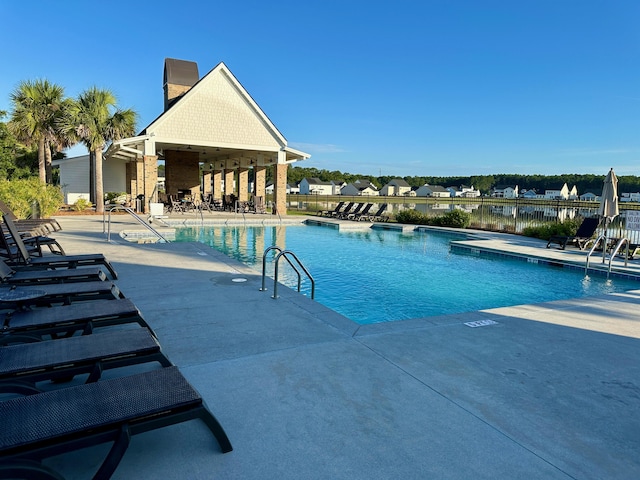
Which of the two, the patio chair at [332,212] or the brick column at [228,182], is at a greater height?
the brick column at [228,182]

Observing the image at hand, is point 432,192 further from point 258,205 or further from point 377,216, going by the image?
point 258,205

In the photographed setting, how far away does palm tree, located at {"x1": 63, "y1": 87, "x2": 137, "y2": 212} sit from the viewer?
20000 millimetres

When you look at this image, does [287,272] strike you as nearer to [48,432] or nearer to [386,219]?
[48,432]

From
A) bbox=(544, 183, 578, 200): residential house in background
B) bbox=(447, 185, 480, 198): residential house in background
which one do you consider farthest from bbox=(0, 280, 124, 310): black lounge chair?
bbox=(447, 185, 480, 198): residential house in background

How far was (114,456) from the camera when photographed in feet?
6.43

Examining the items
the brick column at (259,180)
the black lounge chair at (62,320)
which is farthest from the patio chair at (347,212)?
the black lounge chair at (62,320)

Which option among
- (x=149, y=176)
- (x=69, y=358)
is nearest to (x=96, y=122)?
(x=149, y=176)

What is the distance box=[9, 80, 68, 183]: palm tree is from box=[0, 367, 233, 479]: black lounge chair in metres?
25.8

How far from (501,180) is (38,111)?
13084cm

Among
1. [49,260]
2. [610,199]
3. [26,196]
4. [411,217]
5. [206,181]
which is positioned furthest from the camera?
[206,181]

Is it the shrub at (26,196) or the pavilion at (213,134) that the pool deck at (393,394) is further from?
the pavilion at (213,134)

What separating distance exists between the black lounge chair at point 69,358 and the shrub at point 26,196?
41.3 ft

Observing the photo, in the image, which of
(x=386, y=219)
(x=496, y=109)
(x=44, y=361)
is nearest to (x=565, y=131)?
(x=496, y=109)

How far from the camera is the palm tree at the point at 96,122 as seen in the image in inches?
787
